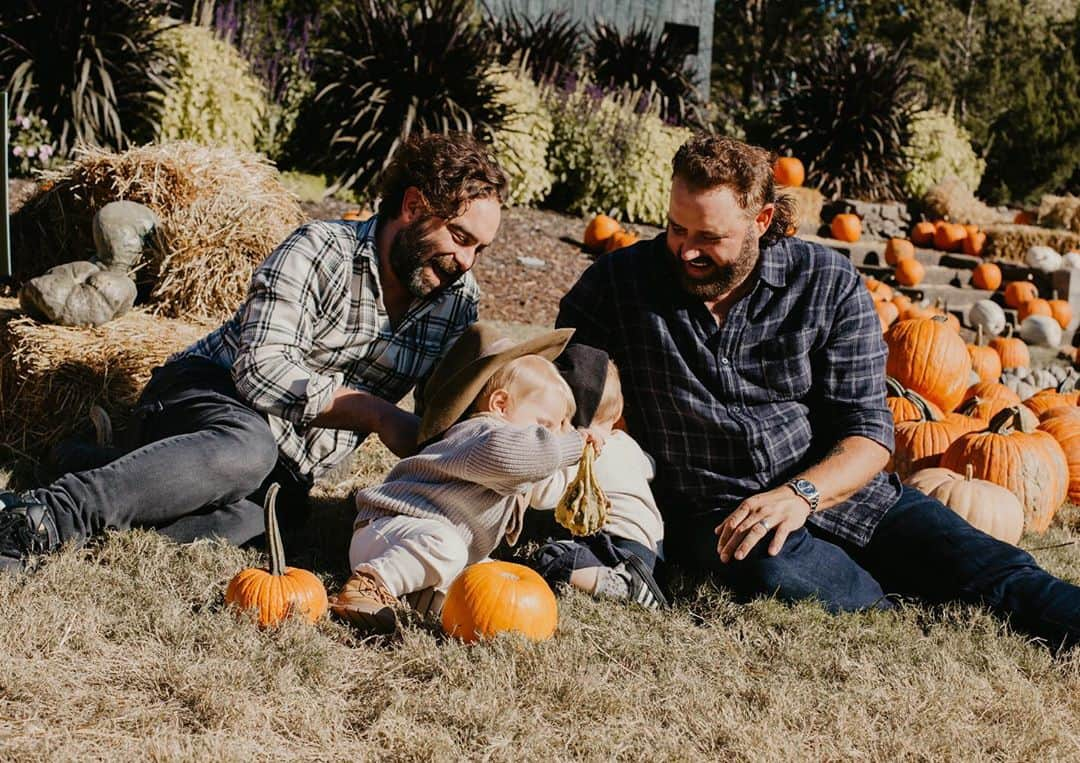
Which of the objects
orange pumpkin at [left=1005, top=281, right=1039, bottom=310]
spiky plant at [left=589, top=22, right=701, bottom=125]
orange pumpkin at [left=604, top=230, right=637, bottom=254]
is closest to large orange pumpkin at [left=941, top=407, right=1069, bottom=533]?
orange pumpkin at [left=604, top=230, right=637, bottom=254]

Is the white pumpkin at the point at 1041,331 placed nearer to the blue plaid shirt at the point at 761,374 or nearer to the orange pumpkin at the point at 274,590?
the blue plaid shirt at the point at 761,374

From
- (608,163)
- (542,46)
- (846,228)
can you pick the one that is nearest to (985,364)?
(608,163)

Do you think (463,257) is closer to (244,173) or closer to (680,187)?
(680,187)

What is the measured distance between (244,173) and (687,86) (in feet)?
36.1

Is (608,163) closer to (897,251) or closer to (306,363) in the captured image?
(897,251)

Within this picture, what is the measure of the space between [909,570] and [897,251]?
9070 mm

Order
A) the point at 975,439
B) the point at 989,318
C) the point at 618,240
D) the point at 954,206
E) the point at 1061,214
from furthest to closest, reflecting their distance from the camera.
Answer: the point at 1061,214 < the point at 954,206 < the point at 618,240 < the point at 989,318 < the point at 975,439

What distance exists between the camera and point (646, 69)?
15891mm

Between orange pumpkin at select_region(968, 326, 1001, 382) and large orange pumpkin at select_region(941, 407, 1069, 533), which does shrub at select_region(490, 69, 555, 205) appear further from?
large orange pumpkin at select_region(941, 407, 1069, 533)

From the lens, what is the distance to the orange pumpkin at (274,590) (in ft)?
9.70

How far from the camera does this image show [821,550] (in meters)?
3.47

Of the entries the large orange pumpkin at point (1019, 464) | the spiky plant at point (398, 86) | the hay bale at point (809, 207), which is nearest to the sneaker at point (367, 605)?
the large orange pumpkin at point (1019, 464)

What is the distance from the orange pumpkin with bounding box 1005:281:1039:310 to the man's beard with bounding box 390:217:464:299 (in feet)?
30.3

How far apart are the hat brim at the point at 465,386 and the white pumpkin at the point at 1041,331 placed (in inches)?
322
